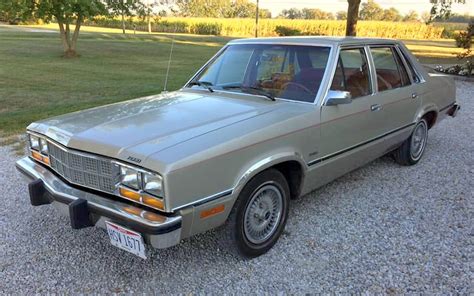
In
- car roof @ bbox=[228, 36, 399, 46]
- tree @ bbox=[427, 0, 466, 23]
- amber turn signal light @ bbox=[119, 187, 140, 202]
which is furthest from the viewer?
tree @ bbox=[427, 0, 466, 23]

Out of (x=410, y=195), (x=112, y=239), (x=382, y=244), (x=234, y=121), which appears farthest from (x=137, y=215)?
(x=410, y=195)

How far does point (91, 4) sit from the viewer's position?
17.5 meters

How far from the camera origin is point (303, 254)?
10.7ft

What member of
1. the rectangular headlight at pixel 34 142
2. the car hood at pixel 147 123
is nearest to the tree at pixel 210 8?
the car hood at pixel 147 123

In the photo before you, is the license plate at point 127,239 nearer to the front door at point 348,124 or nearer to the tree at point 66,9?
the front door at point 348,124

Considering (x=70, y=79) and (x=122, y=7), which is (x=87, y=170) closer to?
(x=70, y=79)

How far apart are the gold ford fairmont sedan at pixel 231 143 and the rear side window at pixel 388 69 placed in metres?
0.02

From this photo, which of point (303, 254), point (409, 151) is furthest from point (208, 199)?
point (409, 151)

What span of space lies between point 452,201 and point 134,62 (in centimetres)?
1627

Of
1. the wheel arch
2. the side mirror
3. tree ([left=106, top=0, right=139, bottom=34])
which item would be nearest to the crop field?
tree ([left=106, top=0, right=139, bottom=34])

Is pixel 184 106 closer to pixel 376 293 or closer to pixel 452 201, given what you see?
pixel 376 293

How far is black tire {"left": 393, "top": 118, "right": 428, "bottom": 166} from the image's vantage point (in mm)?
5125

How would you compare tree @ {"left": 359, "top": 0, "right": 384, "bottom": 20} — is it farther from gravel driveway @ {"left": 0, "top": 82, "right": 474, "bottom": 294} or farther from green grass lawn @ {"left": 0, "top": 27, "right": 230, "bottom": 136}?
gravel driveway @ {"left": 0, "top": 82, "right": 474, "bottom": 294}

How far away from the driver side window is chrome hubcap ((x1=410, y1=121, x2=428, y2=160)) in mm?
1444
